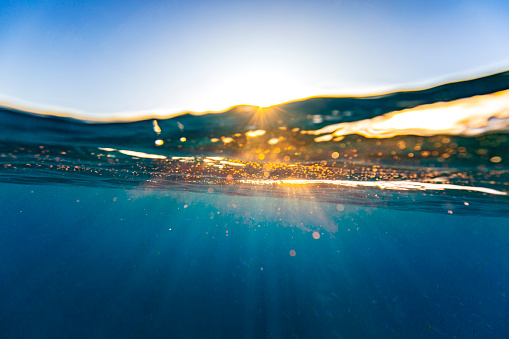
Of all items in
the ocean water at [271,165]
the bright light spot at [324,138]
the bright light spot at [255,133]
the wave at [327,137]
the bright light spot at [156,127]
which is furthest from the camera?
the bright light spot at [324,138]

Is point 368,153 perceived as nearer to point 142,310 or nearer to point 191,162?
point 191,162

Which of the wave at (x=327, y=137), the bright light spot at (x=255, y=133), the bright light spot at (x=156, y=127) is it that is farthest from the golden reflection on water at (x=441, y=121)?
the bright light spot at (x=156, y=127)

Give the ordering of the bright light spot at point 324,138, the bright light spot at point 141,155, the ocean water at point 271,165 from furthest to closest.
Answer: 1. the bright light spot at point 141,155
2. the bright light spot at point 324,138
3. the ocean water at point 271,165

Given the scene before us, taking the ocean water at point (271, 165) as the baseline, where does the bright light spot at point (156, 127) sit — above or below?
above

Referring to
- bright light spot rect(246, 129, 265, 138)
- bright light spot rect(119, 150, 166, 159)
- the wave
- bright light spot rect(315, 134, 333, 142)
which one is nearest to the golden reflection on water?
the wave

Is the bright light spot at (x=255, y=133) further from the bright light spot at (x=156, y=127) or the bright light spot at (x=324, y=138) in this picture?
the bright light spot at (x=156, y=127)

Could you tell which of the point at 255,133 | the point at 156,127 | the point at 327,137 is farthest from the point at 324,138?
the point at 156,127

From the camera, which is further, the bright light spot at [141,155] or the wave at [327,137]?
the bright light spot at [141,155]

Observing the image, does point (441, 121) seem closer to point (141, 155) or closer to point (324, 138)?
point (324, 138)

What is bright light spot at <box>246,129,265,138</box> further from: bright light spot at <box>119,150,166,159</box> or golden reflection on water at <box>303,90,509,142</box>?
bright light spot at <box>119,150,166,159</box>

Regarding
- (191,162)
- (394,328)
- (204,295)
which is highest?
(191,162)

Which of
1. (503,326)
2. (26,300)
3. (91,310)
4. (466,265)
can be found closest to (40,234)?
(26,300)
